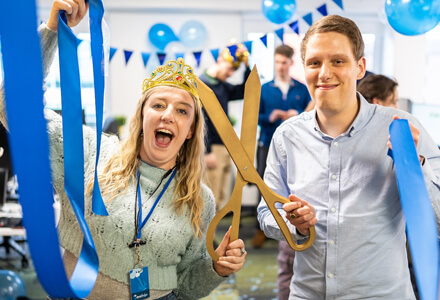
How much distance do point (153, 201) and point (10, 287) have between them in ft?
5.22

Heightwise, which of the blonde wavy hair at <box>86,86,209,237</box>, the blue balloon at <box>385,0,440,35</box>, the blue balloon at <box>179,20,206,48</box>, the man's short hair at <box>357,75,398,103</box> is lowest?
the blonde wavy hair at <box>86,86,209,237</box>

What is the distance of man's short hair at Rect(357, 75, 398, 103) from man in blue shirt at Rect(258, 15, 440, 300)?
3.94 feet

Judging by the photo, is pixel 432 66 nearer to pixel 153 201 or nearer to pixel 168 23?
pixel 168 23

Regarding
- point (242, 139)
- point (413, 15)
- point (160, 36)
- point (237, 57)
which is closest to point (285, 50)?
point (237, 57)

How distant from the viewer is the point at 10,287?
278 centimetres

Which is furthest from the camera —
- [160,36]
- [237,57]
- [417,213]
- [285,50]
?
[160,36]

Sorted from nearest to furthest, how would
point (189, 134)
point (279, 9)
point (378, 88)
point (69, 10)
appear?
point (69, 10)
point (189, 134)
point (378, 88)
point (279, 9)

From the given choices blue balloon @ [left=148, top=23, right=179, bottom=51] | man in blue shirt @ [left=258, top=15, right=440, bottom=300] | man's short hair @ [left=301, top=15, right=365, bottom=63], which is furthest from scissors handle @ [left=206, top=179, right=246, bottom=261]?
blue balloon @ [left=148, top=23, right=179, bottom=51]

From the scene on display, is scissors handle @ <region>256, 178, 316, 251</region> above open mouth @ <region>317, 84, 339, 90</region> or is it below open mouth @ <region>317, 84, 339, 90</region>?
below

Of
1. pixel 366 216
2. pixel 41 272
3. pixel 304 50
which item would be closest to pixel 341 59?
pixel 304 50

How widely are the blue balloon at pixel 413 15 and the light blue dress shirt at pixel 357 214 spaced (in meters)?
1.07

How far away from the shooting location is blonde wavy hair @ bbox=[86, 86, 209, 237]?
5.21 feet

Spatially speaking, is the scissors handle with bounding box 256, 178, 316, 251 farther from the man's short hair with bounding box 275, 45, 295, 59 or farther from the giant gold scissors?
the man's short hair with bounding box 275, 45, 295, 59

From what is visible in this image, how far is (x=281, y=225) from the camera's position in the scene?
1.37 meters
